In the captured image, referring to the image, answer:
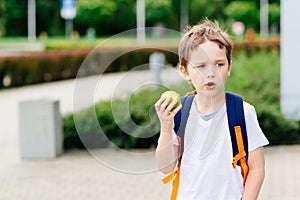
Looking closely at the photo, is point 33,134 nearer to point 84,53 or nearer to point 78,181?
point 78,181

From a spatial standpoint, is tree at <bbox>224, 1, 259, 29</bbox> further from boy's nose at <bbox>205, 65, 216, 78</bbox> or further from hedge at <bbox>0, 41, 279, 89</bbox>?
boy's nose at <bbox>205, 65, 216, 78</bbox>

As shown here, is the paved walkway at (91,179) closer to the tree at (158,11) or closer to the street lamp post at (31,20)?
the street lamp post at (31,20)

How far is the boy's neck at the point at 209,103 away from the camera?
276 cm

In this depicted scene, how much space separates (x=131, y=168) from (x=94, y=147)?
222 mm

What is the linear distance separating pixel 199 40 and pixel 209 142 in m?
0.38

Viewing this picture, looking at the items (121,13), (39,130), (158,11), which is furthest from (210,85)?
(121,13)

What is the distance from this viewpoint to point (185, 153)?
280cm

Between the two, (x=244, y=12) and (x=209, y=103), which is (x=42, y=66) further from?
(x=244, y=12)

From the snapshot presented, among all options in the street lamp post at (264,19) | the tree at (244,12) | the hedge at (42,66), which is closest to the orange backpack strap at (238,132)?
the hedge at (42,66)

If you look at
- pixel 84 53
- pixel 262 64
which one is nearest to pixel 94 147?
pixel 262 64

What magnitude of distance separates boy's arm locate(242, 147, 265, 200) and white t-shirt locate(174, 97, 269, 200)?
3 centimetres

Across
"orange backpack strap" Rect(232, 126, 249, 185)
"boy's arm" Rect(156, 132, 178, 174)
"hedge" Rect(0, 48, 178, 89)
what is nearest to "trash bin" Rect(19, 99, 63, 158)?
"boy's arm" Rect(156, 132, 178, 174)

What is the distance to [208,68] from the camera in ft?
8.61

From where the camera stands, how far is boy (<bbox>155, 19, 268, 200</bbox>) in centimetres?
270
